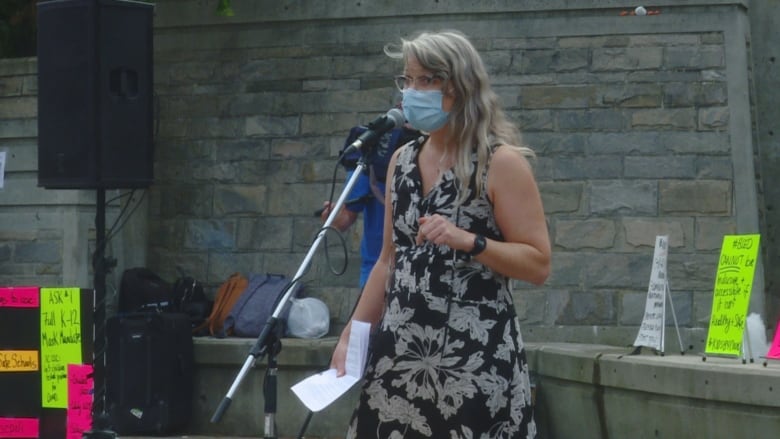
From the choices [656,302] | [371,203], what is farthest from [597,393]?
[371,203]

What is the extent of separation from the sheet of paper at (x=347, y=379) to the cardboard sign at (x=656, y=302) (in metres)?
4.01

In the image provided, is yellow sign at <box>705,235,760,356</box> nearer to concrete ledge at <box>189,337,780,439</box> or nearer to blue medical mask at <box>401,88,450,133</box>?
concrete ledge at <box>189,337,780,439</box>

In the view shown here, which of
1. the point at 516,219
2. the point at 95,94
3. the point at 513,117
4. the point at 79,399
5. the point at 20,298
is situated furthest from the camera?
the point at 513,117

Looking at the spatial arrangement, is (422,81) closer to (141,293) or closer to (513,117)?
(513,117)

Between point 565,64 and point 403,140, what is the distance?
3.29 metres

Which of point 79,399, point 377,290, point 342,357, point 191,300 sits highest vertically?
point 377,290

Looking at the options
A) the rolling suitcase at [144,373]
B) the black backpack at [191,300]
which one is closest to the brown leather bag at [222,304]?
the black backpack at [191,300]

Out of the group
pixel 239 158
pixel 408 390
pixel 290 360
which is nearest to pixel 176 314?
pixel 290 360

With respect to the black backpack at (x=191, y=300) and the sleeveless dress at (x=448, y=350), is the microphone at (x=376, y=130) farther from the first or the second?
the black backpack at (x=191, y=300)

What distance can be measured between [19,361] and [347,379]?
4.96 m

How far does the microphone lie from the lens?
503 centimetres

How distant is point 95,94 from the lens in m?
7.59

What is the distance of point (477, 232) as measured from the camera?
11.4ft

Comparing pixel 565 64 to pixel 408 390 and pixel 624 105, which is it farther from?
pixel 408 390
